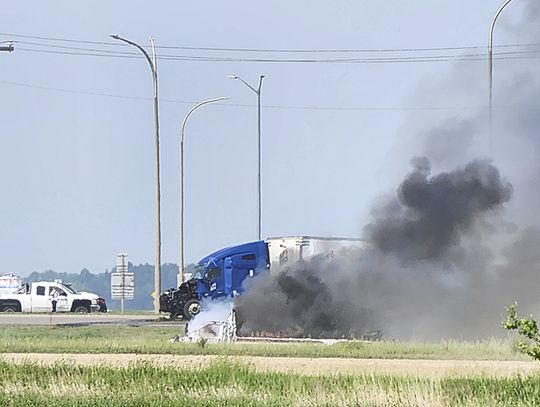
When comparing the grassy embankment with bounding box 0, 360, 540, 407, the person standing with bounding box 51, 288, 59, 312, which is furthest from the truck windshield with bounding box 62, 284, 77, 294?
the grassy embankment with bounding box 0, 360, 540, 407

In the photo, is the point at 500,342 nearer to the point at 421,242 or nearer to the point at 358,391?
the point at 421,242

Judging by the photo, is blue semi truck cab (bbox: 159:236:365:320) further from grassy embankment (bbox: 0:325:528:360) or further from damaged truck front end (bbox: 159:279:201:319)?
grassy embankment (bbox: 0:325:528:360)

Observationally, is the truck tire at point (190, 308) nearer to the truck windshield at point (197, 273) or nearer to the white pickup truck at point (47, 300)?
the truck windshield at point (197, 273)

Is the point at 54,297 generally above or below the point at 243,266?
below

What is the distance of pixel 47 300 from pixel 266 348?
40.0m

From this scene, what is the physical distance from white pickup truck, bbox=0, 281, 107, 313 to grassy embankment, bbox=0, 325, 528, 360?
104ft

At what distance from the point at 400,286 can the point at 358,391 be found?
72.9 ft

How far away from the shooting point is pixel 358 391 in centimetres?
2425

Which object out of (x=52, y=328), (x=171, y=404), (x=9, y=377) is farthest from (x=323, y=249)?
(x=171, y=404)

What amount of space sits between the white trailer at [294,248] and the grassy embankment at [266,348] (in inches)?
396

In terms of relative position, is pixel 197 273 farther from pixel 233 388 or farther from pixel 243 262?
pixel 233 388

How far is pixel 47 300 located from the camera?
7575 cm

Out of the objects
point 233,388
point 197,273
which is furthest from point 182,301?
point 233,388

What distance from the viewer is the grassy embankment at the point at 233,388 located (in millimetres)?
22859
